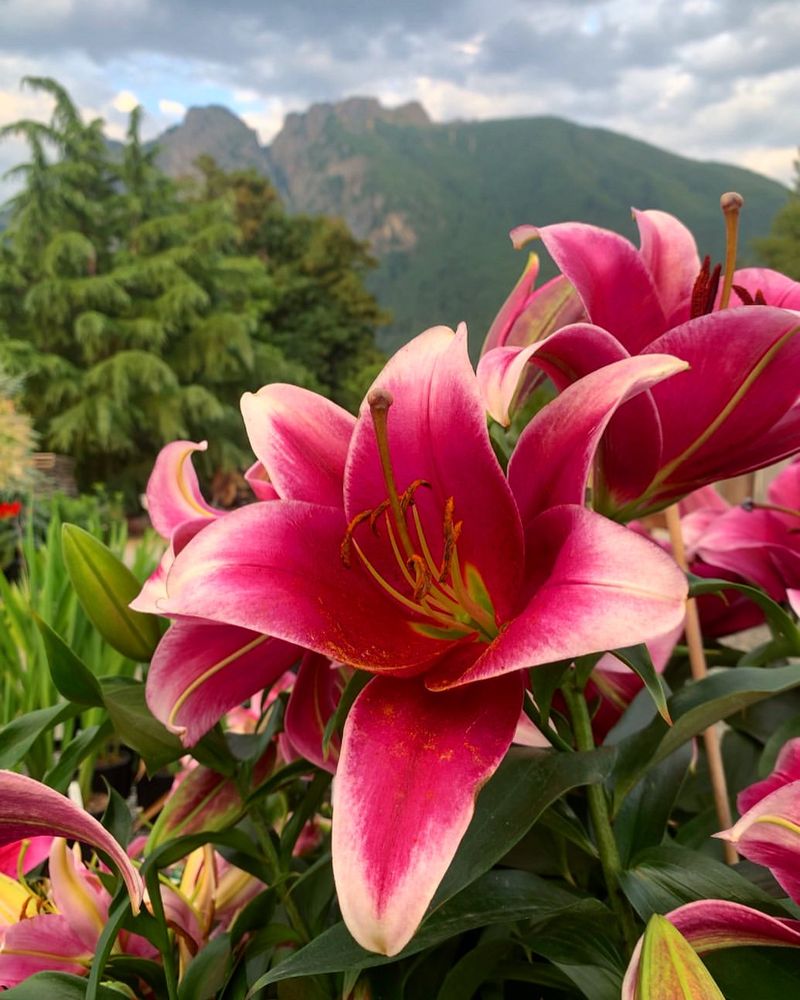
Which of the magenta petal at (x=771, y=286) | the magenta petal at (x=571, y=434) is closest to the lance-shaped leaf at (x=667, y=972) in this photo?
the magenta petal at (x=571, y=434)

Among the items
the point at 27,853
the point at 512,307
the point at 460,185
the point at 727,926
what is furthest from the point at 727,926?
the point at 460,185

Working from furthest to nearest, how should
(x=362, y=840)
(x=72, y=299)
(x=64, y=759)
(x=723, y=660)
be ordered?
(x=72, y=299) < (x=723, y=660) < (x=64, y=759) < (x=362, y=840)

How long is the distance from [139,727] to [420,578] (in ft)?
0.39

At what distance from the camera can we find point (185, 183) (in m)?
12.2

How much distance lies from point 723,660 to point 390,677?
25cm

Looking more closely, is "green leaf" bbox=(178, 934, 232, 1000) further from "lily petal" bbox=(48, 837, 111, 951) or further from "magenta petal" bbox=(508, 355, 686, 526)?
"magenta petal" bbox=(508, 355, 686, 526)

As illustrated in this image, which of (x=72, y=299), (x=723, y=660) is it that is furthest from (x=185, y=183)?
(x=723, y=660)

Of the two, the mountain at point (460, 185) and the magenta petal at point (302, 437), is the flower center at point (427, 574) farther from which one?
the mountain at point (460, 185)

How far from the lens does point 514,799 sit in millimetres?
235

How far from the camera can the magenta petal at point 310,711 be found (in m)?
0.29

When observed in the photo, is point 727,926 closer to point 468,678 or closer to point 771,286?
point 468,678

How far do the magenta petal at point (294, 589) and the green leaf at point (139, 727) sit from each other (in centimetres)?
8

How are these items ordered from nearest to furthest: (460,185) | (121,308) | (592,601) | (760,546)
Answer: (592,601) → (760,546) → (121,308) → (460,185)

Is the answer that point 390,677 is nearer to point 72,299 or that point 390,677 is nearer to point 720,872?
point 720,872
